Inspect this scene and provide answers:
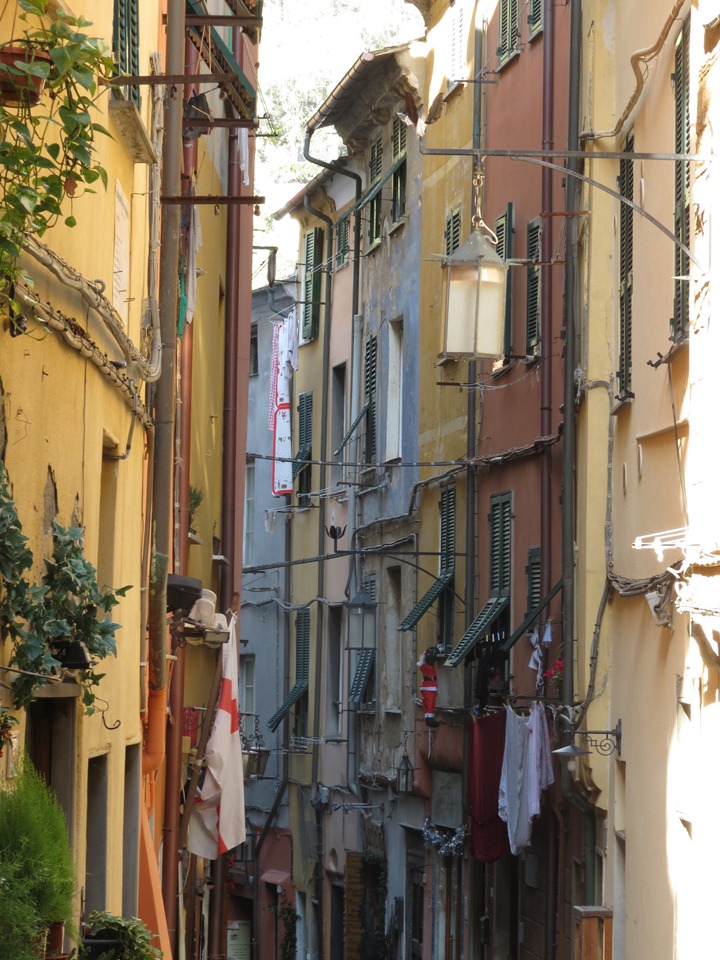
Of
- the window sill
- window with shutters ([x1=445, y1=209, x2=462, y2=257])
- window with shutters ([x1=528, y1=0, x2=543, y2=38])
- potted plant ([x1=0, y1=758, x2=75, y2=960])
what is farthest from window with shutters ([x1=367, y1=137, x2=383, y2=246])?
potted plant ([x1=0, y1=758, x2=75, y2=960])

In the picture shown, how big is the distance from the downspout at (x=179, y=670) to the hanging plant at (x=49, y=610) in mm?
5323

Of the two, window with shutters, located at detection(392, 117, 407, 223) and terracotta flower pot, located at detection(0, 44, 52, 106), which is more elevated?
window with shutters, located at detection(392, 117, 407, 223)

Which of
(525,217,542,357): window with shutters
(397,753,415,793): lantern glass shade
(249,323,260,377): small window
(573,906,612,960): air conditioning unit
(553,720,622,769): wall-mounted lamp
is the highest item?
(249,323,260,377): small window

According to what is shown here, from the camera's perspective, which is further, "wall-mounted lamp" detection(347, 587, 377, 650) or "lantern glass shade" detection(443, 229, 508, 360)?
"wall-mounted lamp" detection(347, 587, 377, 650)

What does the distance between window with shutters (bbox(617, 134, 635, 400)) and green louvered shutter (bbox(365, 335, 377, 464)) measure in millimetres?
11633

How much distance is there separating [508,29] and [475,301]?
5.94m

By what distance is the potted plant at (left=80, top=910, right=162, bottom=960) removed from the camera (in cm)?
771

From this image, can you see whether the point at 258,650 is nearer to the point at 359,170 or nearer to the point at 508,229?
the point at 359,170

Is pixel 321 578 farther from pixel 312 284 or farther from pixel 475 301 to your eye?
pixel 475 301

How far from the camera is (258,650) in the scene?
3116cm

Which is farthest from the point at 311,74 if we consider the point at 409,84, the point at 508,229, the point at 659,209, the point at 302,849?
the point at 659,209

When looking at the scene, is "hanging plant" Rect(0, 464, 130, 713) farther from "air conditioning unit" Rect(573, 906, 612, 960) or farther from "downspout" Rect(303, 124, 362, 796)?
"downspout" Rect(303, 124, 362, 796)

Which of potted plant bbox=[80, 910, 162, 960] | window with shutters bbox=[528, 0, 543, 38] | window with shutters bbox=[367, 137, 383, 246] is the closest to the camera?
potted plant bbox=[80, 910, 162, 960]

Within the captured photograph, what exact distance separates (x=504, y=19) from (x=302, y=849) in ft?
46.1
